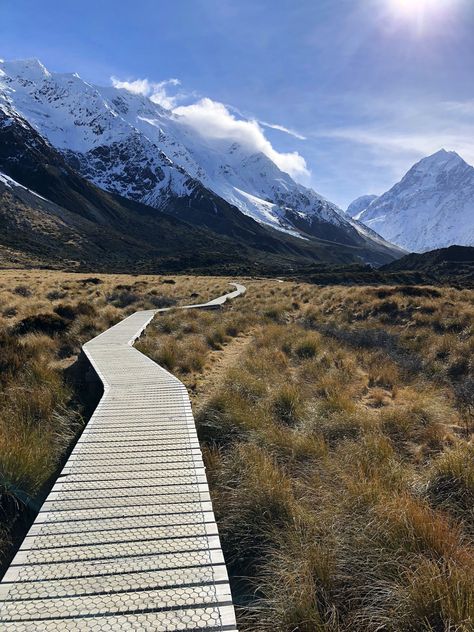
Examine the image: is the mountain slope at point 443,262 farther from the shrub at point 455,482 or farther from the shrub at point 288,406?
the shrub at point 455,482

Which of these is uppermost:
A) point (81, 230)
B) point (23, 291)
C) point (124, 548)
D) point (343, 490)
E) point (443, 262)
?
point (443, 262)

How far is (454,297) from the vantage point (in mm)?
24469

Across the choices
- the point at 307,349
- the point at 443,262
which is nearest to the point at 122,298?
the point at 307,349

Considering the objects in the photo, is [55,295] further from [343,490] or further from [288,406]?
[343,490]

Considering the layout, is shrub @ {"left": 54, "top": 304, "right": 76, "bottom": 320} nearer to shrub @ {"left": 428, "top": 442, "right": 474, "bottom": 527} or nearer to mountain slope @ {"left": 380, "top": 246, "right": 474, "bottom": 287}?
shrub @ {"left": 428, "top": 442, "right": 474, "bottom": 527}

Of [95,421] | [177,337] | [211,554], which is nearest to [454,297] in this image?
[177,337]

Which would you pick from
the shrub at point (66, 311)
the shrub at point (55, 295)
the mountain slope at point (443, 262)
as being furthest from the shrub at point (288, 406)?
the mountain slope at point (443, 262)

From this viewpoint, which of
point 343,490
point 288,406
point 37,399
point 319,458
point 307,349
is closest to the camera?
point 343,490

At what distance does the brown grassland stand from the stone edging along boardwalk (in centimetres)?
49

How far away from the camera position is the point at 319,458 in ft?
19.3

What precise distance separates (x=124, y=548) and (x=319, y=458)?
2.99 metres

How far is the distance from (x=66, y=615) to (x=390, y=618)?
84.0 inches

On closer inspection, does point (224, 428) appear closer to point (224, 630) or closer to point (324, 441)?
point (324, 441)

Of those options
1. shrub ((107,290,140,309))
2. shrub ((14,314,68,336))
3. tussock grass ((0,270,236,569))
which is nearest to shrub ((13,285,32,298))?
shrub ((107,290,140,309))
